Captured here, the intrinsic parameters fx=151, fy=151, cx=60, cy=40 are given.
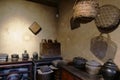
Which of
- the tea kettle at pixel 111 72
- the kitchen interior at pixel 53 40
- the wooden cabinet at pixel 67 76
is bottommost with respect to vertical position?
the wooden cabinet at pixel 67 76

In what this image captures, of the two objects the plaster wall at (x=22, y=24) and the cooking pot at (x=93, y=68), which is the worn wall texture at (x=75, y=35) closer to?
the cooking pot at (x=93, y=68)

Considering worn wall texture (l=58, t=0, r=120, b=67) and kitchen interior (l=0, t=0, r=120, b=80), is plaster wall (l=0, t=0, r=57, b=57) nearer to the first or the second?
kitchen interior (l=0, t=0, r=120, b=80)

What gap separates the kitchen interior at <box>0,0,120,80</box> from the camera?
2.50m

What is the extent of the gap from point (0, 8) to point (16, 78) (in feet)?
6.46

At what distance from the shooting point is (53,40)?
475cm

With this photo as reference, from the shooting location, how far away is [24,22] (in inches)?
175

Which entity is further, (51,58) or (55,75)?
(51,58)

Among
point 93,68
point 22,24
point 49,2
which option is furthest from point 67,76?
point 49,2

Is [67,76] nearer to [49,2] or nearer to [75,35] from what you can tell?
[75,35]

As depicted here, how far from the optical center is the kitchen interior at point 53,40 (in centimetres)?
250

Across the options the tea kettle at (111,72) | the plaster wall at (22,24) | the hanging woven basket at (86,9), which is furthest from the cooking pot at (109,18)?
the plaster wall at (22,24)

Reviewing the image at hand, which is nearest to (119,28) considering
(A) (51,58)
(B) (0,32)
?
(A) (51,58)

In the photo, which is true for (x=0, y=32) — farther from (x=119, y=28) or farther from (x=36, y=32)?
(x=119, y=28)

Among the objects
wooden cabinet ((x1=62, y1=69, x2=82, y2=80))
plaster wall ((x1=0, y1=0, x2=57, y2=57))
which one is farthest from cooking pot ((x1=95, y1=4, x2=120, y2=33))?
plaster wall ((x1=0, y1=0, x2=57, y2=57))
